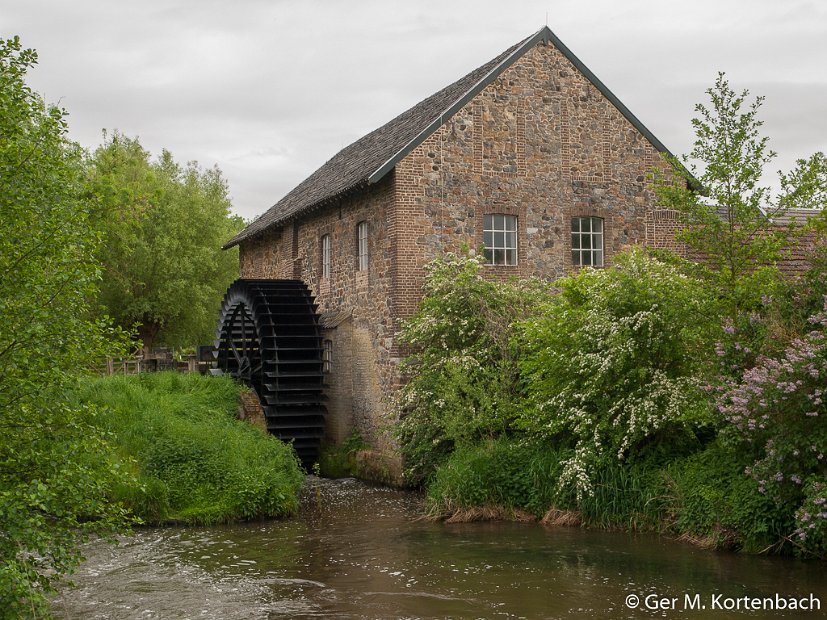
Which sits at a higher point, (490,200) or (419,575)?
(490,200)

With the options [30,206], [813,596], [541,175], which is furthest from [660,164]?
[30,206]

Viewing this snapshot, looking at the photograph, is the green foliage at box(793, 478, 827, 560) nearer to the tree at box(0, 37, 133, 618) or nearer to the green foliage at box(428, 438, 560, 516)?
the green foliage at box(428, 438, 560, 516)

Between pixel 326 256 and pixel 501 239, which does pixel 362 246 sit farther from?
pixel 501 239

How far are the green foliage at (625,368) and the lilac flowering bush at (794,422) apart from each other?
1512 mm

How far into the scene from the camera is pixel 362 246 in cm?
2002

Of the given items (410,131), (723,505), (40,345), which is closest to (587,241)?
(410,131)

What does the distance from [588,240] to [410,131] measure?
14.0 ft

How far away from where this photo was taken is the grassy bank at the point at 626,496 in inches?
457

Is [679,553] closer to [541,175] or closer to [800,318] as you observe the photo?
[800,318]

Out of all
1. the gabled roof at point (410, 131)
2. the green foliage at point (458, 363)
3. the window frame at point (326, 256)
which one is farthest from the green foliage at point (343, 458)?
the gabled roof at point (410, 131)

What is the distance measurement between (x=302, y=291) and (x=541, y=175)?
6.10 metres

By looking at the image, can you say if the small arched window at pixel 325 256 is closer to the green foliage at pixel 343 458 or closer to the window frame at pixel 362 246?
the window frame at pixel 362 246

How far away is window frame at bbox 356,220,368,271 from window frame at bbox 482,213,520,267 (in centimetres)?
253

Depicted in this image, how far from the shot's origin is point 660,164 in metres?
20.1
